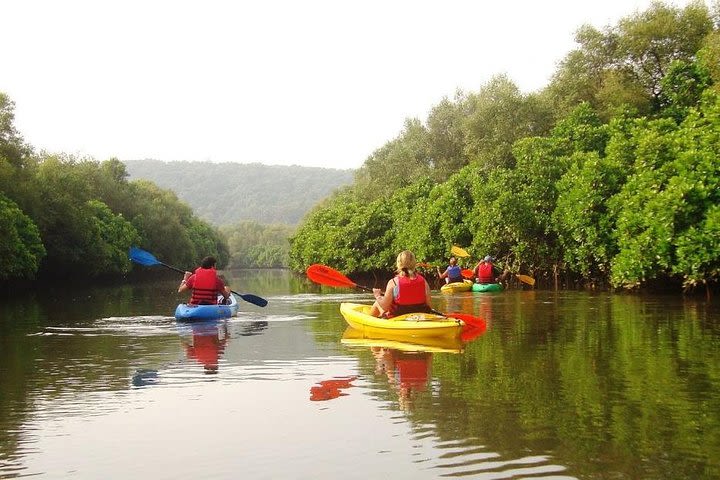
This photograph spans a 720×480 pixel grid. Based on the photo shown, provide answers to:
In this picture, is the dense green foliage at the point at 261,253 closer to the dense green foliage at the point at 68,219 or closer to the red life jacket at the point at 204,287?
the dense green foliage at the point at 68,219

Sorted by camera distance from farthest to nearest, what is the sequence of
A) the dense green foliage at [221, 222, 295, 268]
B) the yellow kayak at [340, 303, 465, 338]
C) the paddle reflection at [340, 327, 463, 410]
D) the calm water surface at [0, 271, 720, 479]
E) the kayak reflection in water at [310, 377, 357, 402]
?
the dense green foliage at [221, 222, 295, 268], the yellow kayak at [340, 303, 465, 338], the paddle reflection at [340, 327, 463, 410], the kayak reflection in water at [310, 377, 357, 402], the calm water surface at [0, 271, 720, 479]

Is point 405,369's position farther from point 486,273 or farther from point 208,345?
point 486,273

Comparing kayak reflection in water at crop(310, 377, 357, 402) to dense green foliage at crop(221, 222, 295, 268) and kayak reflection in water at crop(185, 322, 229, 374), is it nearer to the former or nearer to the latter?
kayak reflection in water at crop(185, 322, 229, 374)

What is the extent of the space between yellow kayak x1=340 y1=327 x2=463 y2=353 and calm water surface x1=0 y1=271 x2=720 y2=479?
0.24 ft

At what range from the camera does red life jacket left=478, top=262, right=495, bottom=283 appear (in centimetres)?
3167

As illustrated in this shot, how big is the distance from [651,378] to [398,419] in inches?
148

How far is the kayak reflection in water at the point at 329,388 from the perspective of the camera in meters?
9.13

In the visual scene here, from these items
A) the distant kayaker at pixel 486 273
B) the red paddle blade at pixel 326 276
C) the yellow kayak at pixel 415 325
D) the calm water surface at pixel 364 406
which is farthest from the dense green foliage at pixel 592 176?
the yellow kayak at pixel 415 325

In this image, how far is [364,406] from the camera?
848cm

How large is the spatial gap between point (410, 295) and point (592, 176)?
779 inches

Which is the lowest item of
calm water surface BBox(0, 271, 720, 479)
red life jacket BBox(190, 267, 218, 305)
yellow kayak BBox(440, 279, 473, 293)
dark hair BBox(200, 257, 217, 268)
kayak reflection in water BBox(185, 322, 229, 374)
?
calm water surface BBox(0, 271, 720, 479)

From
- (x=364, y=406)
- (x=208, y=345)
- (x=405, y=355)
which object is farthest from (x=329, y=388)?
(x=208, y=345)

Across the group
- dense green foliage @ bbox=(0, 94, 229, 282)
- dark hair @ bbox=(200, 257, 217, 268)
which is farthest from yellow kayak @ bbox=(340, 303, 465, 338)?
dense green foliage @ bbox=(0, 94, 229, 282)

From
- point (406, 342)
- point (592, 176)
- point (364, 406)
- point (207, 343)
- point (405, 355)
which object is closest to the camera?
point (364, 406)
